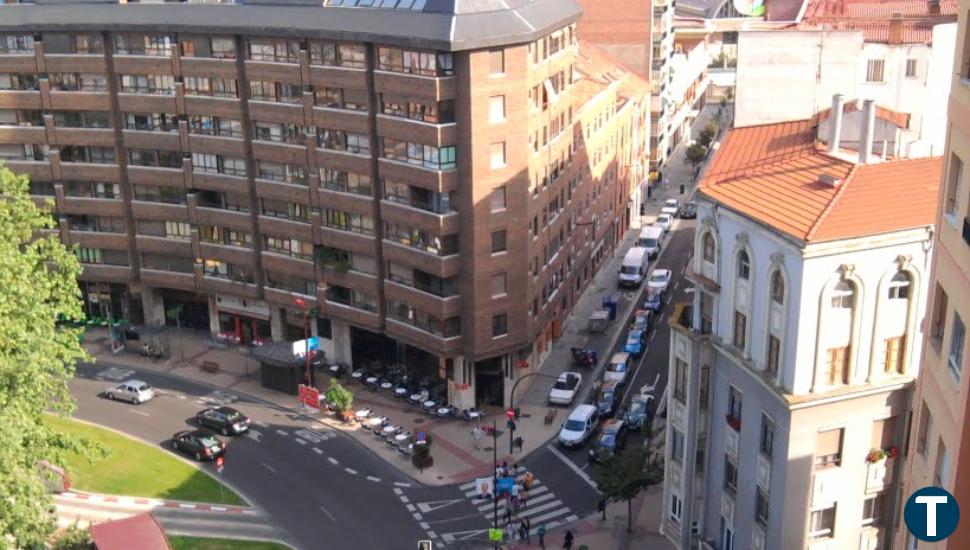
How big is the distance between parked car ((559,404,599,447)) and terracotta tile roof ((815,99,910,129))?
2748 centimetres

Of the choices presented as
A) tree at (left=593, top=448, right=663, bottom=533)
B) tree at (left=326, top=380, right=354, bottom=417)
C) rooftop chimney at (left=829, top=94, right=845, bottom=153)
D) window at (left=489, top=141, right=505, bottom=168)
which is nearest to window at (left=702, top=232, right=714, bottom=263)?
rooftop chimney at (left=829, top=94, right=845, bottom=153)

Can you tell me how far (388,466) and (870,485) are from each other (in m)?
33.4

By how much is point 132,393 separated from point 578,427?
33.2 m

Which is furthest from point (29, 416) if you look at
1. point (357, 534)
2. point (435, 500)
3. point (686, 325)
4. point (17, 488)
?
point (686, 325)

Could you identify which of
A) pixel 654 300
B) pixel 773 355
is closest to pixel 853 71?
pixel 773 355

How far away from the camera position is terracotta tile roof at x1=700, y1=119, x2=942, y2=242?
43031mm

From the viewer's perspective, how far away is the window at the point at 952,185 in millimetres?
26297

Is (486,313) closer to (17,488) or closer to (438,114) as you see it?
(438,114)

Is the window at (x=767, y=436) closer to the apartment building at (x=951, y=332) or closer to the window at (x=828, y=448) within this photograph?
the window at (x=828, y=448)

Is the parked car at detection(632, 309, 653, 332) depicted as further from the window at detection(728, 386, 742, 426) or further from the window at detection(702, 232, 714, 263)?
the window at detection(728, 386, 742, 426)

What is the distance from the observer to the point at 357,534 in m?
62.2

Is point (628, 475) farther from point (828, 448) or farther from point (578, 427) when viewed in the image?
point (828, 448)

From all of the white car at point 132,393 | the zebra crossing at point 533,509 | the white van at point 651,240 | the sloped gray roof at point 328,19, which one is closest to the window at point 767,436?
the zebra crossing at point 533,509

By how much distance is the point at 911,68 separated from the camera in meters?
55.7
